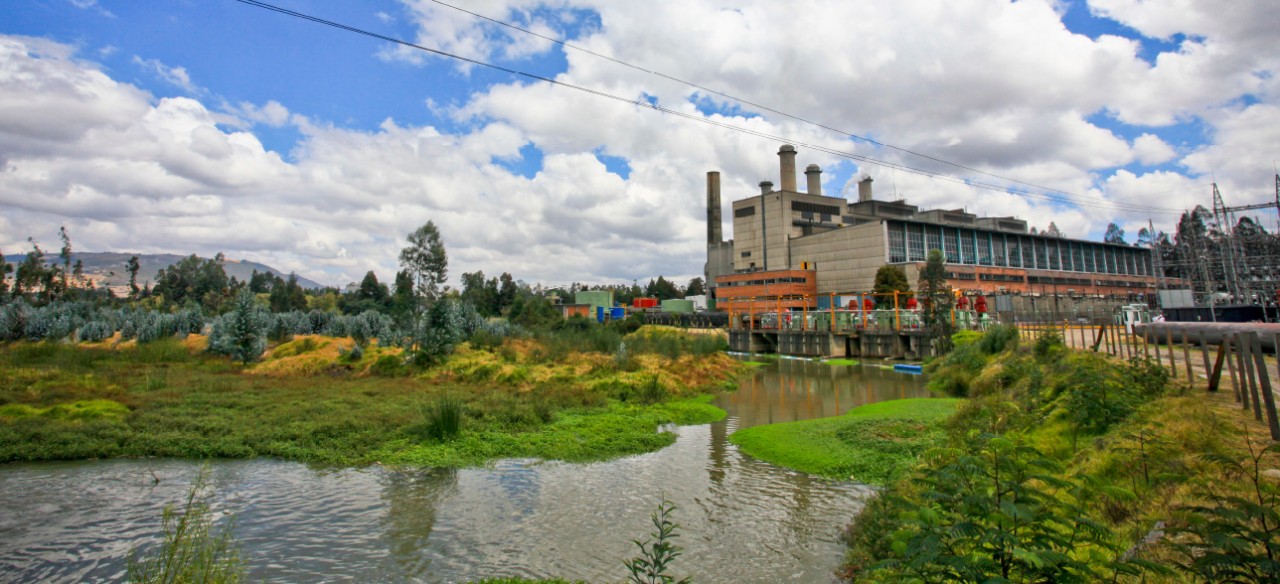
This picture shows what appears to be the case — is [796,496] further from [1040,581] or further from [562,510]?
[1040,581]

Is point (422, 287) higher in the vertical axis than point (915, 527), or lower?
higher

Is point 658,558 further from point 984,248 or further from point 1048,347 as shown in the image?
point 984,248

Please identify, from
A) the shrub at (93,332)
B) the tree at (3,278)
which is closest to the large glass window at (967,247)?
the shrub at (93,332)

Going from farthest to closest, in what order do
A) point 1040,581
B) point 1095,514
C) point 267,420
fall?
point 267,420 < point 1095,514 < point 1040,581

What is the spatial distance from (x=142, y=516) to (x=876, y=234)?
216 feet

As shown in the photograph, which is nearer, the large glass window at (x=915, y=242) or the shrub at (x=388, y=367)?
the shrub at (x=388, y=367)

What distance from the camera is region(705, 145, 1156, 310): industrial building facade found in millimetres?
65750

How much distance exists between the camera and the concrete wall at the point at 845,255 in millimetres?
64375

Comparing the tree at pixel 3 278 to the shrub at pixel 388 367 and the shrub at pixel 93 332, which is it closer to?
the shrub at pixel 93 332

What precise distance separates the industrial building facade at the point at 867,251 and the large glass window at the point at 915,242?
113mm

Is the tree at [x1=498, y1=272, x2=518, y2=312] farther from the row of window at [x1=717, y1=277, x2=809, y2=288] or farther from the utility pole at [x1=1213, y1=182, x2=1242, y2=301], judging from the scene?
the utility pole at [x1=1213, y1=182, x2=1242, y2=301]

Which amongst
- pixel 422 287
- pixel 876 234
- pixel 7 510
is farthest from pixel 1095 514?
pixel 876 234

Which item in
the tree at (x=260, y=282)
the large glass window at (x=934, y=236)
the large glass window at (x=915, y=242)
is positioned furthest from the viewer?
the tree at (x=260, y=282)

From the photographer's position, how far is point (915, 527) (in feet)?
17.6
